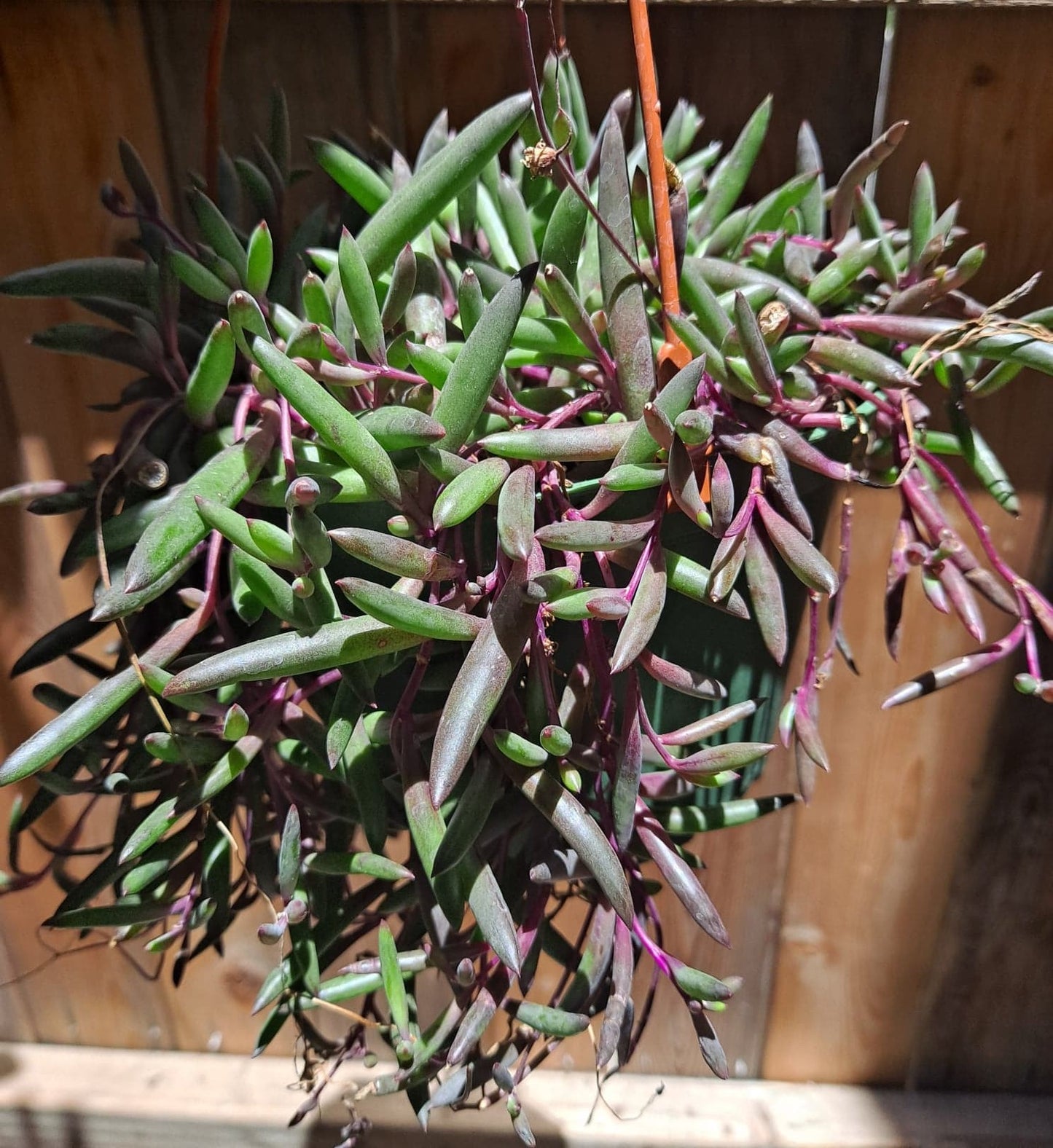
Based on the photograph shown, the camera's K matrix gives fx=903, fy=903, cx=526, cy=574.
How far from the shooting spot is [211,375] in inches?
16.6

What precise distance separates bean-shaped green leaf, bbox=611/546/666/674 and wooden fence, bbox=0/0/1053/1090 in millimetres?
418

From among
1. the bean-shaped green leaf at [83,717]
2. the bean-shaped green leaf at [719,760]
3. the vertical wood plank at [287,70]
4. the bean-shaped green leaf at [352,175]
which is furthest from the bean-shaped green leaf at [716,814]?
the vertical wood plank at [287,70]

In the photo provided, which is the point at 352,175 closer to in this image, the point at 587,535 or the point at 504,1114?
the point at 587,535

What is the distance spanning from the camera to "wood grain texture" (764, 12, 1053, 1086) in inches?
25.2

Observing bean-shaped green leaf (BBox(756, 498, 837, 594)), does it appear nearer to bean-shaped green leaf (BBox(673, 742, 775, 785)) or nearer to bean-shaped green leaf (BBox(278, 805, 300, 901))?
bean-shaped green leaf (BBox(673, 742, 775, 785))

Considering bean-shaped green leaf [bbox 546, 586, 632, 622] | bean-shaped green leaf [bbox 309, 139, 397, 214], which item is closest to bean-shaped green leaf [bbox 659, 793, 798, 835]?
bean-shaped green leaf [bbox 546, 586, 632, 622]

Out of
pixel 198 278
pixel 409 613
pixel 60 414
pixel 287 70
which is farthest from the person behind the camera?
pixel 60 414

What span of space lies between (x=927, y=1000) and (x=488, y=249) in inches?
33.8

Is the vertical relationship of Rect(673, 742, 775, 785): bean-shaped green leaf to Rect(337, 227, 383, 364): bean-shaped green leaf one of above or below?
below

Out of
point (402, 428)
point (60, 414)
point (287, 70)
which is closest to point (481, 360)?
point (402, 428)

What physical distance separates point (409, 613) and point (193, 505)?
116mm

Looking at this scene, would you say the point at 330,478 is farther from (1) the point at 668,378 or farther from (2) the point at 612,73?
(2) the point at 612,73

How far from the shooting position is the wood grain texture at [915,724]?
0.64 metres

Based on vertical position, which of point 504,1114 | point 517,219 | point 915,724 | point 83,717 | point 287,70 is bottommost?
point 504,1114
